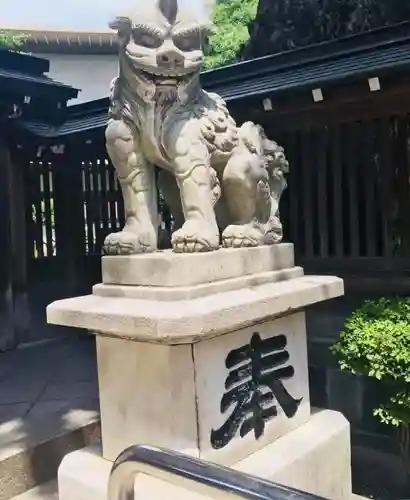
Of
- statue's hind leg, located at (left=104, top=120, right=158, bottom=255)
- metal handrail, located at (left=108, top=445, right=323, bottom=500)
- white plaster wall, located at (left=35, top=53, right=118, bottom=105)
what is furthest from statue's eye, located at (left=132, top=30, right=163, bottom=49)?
white plaster wall, located at (left=35, top=53, right=118, bottom=105)

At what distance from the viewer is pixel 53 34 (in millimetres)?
16344

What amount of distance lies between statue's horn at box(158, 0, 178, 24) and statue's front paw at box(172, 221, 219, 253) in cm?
98

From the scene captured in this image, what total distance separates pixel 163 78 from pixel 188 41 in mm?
214

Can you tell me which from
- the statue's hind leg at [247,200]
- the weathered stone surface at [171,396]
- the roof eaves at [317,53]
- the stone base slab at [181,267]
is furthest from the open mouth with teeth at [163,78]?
the roof eaves at [317,53]

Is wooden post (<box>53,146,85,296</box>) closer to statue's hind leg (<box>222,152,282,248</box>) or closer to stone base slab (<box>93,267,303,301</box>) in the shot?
statue's hind leg (<box>222,152,282,248</box>)

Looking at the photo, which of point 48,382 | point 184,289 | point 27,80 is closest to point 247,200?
point 184,289

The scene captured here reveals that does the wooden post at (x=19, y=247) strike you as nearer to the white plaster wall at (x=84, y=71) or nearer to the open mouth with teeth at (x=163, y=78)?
the open mouth with teeth at (x=163, y=78)

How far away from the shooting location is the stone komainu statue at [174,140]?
2590mm

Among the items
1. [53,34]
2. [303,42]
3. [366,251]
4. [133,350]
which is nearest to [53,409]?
[133,350]

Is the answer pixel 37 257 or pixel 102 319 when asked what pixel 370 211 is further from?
pixel 37 257

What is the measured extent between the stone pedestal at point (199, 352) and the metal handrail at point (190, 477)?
574 mm

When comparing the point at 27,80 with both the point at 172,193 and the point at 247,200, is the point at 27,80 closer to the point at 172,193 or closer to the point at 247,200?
the point at 172,193

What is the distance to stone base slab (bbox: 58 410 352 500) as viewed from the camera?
240 cm

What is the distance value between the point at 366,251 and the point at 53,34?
45.5 feet
